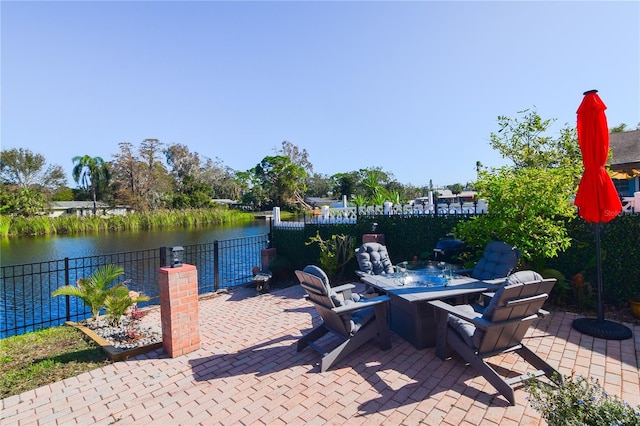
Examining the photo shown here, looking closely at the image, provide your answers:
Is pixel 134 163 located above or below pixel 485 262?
above

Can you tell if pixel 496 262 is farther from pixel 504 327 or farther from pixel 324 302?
pixel 324 302

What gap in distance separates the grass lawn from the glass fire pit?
377cm

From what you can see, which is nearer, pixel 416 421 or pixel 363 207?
pixel 416 421

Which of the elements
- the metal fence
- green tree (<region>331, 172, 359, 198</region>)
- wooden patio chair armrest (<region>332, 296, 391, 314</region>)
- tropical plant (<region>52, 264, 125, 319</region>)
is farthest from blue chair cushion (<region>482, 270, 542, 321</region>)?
green tree (<region>331, 172, 359, 198</region>)

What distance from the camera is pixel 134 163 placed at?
3447 cm

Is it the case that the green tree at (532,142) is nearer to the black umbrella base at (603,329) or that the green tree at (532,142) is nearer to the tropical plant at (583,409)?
the black umbrella base at (603,329)

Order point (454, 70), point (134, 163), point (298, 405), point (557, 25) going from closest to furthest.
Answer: point (298, 405) → point (557, 25) → point (454, 70) → point (134, 163)

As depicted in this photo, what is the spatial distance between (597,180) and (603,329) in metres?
1.83

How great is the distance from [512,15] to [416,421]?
727cm

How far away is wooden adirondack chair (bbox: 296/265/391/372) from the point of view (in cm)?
307

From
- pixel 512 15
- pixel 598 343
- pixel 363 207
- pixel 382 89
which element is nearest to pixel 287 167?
pixel 382 89

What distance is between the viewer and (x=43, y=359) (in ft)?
12.0

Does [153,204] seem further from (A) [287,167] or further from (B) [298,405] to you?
(B) [298,405]

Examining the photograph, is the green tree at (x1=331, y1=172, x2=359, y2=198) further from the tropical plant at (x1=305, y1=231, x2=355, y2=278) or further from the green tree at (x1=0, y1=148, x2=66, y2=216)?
the tropical plant at (x1=305, y1=231, x2=355, y2=278)
